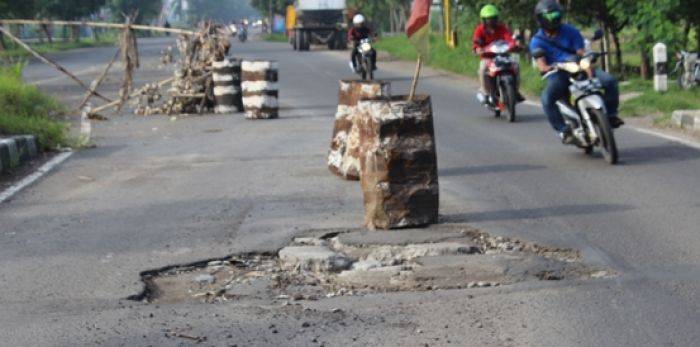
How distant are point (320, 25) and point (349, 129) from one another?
4726cm

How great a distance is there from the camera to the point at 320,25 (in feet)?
192

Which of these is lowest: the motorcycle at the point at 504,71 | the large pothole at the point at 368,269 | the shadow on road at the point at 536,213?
the shadow on road at the point at 536,213

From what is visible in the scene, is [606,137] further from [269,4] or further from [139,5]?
[139,5]

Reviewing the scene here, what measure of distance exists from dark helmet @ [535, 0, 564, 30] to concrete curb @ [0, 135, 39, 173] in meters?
5.87

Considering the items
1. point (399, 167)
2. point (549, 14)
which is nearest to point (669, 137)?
point (549, 14)

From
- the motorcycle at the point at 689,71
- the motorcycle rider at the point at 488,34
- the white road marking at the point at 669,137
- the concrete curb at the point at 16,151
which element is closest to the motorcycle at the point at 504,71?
the motorcycle rider at the point at 488,34

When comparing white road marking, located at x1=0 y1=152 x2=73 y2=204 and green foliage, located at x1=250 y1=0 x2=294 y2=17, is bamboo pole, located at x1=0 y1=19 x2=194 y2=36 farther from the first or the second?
green foliage, located at x1=250 y1=0 x2=294 y2=17

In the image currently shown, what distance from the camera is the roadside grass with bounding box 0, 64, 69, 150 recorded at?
1566 centimetres

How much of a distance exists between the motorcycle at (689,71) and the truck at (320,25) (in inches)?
1441

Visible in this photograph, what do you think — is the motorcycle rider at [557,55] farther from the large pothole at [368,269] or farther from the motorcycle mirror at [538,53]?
the large pothole at [368,269]

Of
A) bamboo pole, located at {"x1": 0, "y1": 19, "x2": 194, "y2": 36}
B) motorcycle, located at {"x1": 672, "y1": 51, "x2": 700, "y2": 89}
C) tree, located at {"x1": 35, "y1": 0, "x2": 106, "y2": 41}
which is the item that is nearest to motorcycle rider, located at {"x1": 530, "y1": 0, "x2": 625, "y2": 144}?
bamboo pole, located at {"x1": 0, "y1": 19, "x2": 194, "y2": 36}

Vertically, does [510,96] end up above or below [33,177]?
above

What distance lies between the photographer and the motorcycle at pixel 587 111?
39.9 ft

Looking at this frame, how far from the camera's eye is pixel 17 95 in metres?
18.6
